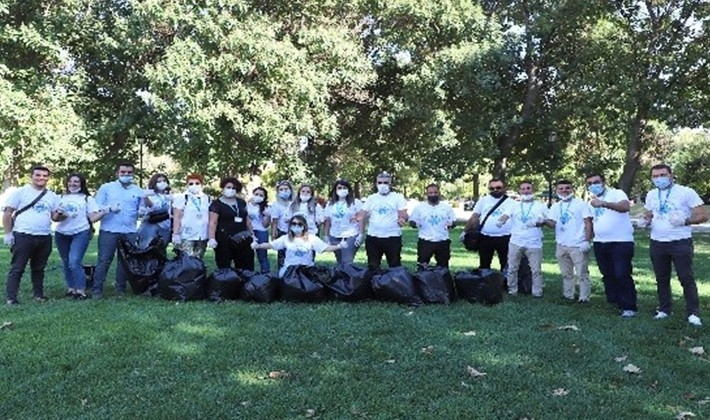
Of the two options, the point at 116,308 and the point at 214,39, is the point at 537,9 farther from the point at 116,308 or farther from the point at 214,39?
the point at 116,308

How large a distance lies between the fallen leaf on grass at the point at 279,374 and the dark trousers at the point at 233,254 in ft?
13.3

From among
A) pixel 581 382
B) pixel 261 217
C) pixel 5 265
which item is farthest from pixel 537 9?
pixel 581 382

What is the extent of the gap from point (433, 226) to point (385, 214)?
2.20 ft

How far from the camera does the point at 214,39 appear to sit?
19.2 metres

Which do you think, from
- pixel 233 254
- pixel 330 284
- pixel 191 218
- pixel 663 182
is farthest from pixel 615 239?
pixel 191 218

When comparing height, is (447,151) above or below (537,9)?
below

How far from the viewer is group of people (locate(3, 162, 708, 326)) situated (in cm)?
791

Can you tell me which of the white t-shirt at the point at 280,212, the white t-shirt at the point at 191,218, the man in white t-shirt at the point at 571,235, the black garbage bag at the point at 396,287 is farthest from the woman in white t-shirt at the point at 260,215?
the man in white t-shirt at the point at 571,235

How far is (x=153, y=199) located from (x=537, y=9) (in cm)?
1796

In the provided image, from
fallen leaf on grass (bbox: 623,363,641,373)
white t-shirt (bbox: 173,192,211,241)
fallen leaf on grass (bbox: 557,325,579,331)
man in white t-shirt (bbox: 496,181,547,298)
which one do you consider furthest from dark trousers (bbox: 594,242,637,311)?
white t-shirt (bbox: 173,192,211,241)

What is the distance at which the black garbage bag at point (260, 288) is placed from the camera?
8.04m

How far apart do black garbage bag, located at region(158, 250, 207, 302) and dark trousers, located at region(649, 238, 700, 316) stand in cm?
517

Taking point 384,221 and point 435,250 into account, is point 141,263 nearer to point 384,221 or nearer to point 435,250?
point 384,221

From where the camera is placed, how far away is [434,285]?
8.05 m
